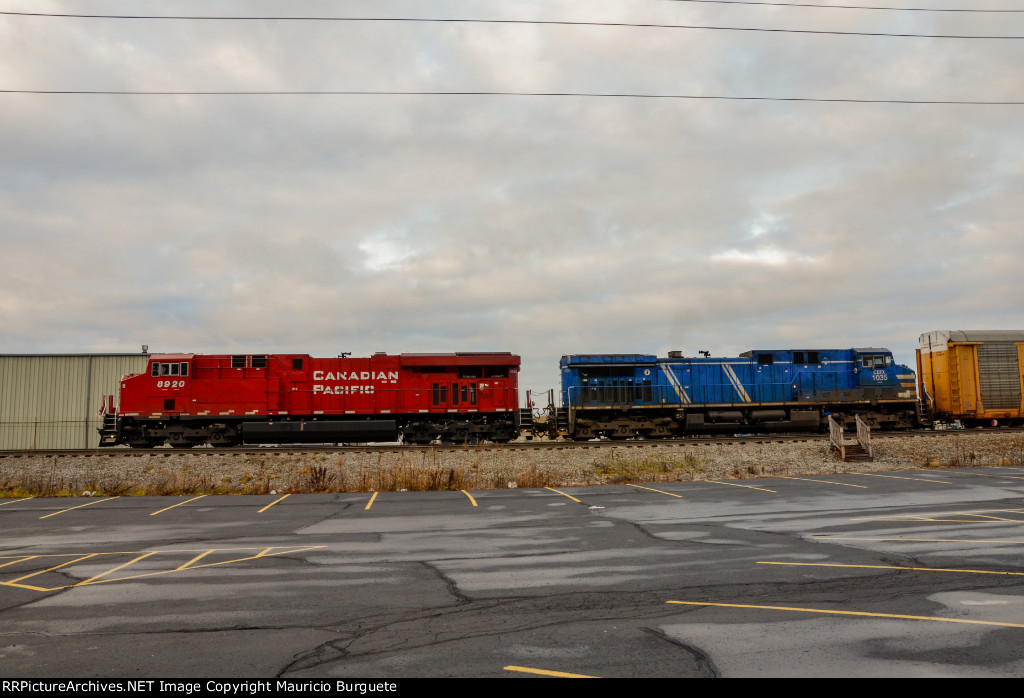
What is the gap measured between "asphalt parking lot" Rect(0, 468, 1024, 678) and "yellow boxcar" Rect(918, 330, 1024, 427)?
18803 millimetres

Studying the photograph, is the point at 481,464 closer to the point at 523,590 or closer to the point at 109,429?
the point at 523,590

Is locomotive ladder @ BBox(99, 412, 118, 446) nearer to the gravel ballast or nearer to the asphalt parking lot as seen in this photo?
the gravel ballast

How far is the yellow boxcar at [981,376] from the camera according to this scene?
30.1m

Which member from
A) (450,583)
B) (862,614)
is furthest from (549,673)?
(862,614)

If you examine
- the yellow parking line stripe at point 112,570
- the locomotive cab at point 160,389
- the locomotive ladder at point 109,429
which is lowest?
the yellow parking line stripe at point 112,570

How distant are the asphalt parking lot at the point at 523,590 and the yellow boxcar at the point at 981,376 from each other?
1880 cm

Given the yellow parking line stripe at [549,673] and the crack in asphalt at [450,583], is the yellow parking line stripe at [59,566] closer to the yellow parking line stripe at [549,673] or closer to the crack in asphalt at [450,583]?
the crack in asphalt at [450,583]

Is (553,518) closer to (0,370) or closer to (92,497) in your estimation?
(92,497)

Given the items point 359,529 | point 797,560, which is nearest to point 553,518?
point 359,529

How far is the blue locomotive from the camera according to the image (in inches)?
1139

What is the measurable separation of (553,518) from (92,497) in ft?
41.6

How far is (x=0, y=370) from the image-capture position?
35969 mm

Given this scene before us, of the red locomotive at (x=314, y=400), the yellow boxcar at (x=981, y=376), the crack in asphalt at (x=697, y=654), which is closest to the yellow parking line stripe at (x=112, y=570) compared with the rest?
the crack in asphalt at (x=697, y=654)

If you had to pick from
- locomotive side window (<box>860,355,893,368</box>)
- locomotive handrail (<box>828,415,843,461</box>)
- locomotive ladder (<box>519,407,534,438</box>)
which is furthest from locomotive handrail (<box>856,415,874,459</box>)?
locomotive ladder (<box>519,407,534,438</box>)
